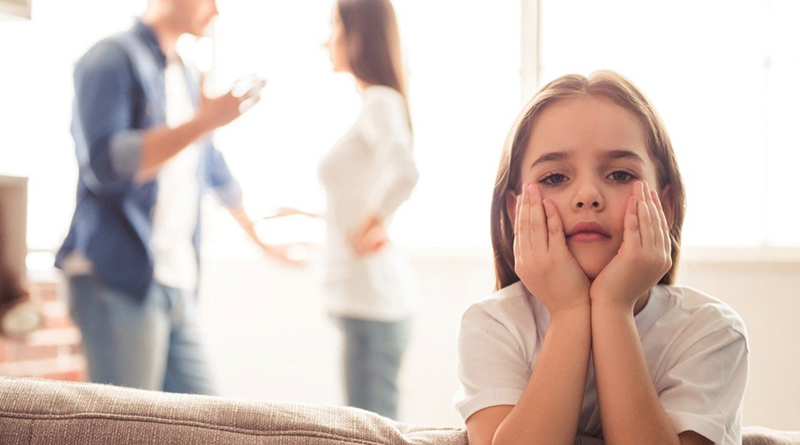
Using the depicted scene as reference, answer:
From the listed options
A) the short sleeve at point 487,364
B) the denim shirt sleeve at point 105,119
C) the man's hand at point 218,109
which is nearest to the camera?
the short sleeve at point 487,364

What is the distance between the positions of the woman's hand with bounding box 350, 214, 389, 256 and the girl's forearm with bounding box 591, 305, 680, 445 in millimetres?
1343

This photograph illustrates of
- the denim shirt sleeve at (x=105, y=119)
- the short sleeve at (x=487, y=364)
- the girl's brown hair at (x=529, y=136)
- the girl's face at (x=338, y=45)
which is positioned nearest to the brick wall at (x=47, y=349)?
the denim shirt sleeve at (x=105, y=119)

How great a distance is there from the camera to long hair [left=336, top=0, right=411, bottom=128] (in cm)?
227

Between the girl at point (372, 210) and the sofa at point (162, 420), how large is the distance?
4.58ft

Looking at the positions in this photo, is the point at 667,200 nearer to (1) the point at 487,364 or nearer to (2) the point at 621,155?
(2) the point at 621,155

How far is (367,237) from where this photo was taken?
2250 mm

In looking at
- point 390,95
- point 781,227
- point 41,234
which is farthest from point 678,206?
point 41,234

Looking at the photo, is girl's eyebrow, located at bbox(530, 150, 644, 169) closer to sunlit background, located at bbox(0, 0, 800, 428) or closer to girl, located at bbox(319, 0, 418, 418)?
girl, located at bbox(319, 0, 418, 418)

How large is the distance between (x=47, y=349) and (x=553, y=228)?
2.53 metres

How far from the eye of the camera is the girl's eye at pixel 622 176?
3.34ft

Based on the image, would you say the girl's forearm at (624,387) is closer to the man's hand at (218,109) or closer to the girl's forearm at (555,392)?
the girl's forearm at (555,392)

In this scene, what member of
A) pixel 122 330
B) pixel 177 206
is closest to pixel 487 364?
pixel 122 330

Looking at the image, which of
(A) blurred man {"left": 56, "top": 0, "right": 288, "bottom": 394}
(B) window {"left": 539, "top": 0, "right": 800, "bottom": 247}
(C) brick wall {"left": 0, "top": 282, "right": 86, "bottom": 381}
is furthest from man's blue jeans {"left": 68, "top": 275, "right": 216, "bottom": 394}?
(B) window {"left": 539, "top": 0, "right": 800, "bottom": 247}

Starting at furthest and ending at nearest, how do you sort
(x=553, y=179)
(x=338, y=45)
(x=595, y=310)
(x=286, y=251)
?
1. (x=286, y=251)
2. (x=338, y=45)
3. (x=553, y=179)
4. (x=595, y=310)
